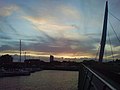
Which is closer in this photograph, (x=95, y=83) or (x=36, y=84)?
(x=95, y=83)

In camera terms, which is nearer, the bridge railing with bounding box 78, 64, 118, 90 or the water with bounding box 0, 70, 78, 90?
the bridge railing with bounding box 78, 64, 118, 90

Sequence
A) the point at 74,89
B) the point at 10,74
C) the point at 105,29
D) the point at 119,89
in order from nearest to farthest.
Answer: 1. the point at 119,89
2. the point at 105,29
3. the point at 74,89
4. the point at 10,74

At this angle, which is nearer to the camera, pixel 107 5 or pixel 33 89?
pixel 107 5

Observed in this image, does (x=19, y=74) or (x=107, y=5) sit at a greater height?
(x=107, y=5)

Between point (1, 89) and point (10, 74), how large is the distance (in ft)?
180

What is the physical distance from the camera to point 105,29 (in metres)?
41.4

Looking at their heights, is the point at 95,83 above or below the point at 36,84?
above

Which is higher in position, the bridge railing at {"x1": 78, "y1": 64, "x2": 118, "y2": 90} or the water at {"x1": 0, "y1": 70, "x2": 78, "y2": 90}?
the bridge railing at {"x1": 78, "y1": 64, "x2": 118, "y2": 90}

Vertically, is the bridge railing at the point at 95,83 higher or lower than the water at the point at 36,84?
higher

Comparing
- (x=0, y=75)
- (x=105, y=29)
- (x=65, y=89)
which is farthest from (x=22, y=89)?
(x=0, y=75)

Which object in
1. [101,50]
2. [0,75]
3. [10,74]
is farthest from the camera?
[10,74]

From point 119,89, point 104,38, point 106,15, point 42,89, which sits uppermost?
point 106,15

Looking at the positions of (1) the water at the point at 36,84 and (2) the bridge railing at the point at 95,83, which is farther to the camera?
(1) the water at the point at 36,84

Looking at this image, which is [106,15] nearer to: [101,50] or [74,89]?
[101,50]
